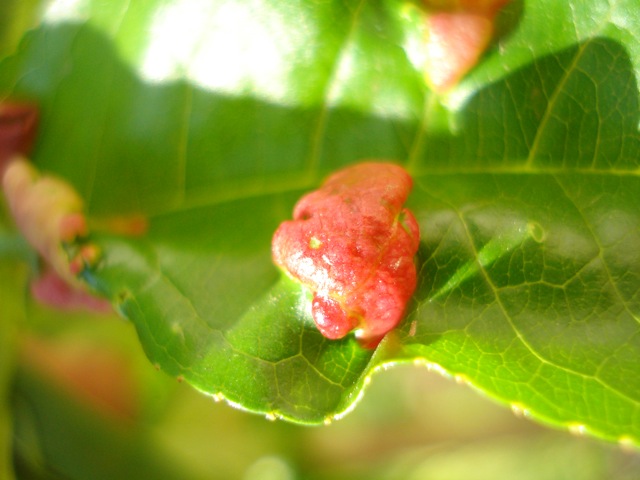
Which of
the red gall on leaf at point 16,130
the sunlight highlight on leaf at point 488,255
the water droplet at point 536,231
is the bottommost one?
the red gall on leaf at point 16,130

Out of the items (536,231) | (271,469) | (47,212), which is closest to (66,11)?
(47,212)

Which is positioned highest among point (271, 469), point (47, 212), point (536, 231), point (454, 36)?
point (454, 36)

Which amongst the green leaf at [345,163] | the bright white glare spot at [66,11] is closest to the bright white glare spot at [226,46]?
the green leaf at [345,163]

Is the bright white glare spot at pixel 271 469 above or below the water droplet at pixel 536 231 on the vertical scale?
below

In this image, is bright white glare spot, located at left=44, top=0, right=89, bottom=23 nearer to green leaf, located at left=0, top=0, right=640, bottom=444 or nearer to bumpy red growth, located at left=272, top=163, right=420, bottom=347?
green leaf, located at left=0, top=0, right=640, bottom=444

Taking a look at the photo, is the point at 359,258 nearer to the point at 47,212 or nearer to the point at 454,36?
the point at 454,36

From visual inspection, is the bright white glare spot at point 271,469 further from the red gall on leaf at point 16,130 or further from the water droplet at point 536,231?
the water droplet at point 536,231
